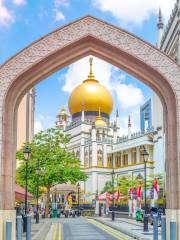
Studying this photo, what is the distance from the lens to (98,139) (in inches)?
3039

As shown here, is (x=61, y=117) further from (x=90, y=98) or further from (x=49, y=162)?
(x=49, y=162)

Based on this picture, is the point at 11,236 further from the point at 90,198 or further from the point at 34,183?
the point at 90,198

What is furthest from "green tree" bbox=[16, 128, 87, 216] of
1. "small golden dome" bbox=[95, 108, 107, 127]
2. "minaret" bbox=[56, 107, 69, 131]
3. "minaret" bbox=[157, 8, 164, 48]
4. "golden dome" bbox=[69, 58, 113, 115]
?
"minaret" bbox=[56, 107, 69, 131]

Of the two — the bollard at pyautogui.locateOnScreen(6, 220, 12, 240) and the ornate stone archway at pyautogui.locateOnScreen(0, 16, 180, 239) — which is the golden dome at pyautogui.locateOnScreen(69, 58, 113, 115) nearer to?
the ornate stone archway at pyautogui.locateOnScreen(0, 16, 180, 239)

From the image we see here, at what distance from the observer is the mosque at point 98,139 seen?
72062 mm

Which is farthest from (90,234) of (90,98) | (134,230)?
(90,98)

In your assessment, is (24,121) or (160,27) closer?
(160,27)

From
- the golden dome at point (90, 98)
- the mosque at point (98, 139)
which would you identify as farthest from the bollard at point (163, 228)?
the golden dome at point (90, 98)

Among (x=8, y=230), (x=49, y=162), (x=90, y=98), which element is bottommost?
(x=8, y=230)

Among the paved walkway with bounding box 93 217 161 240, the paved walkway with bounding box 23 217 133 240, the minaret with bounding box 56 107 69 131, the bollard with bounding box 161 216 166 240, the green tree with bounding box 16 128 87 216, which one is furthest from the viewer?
the minaret with bounding box 56 107 69 131

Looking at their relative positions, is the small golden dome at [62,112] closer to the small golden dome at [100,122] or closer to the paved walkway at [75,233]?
the small golden dome at [100,122]

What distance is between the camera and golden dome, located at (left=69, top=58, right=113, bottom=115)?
79.8 m

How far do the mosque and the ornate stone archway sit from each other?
52.1m

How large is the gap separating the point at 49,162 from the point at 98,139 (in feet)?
109
